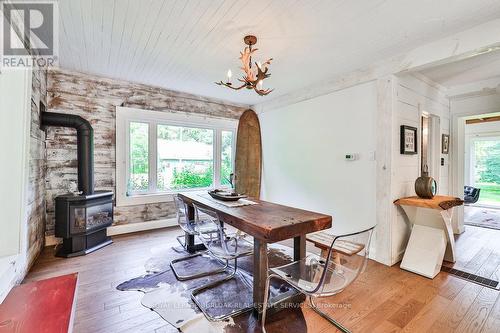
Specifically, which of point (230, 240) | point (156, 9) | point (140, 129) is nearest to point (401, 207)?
point (230, 240)

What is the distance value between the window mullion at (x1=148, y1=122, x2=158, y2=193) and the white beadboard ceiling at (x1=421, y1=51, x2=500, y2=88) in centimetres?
430

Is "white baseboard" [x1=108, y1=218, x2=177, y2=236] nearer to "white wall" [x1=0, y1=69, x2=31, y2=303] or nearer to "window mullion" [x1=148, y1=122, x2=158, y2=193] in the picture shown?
"window mullion" [x1=148, y1=122, x2=158, y2=193]

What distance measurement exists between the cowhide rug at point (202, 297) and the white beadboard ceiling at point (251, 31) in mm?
2548

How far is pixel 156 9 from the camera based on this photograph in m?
1.95

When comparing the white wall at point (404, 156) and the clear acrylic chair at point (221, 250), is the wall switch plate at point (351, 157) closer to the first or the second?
the white wall at point (404, 156)

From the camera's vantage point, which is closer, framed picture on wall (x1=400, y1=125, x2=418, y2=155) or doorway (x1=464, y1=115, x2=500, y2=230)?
framed picture on wall (x1=400, y1=125, x2=418, y2=155)

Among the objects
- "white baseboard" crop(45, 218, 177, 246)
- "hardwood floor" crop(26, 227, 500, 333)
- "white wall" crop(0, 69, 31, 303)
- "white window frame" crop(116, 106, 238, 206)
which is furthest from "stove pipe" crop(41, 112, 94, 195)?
"white wall" crop(0, 69, 31, 303)

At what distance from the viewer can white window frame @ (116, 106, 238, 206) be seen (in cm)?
376

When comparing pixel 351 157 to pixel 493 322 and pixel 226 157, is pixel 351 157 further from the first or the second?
pixel 226 157

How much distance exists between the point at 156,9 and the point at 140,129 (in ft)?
8.12

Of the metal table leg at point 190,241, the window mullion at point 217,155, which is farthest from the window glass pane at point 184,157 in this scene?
the metal table leg at point 190,241

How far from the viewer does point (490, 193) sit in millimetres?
6746

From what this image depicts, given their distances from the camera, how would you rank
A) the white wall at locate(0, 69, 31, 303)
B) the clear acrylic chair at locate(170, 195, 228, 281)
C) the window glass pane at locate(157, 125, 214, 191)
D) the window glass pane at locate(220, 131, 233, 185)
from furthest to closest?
the window glass pane at locate(220, 131, 233, 185) < the window glass pane at locate(157, 125, 214, 191) < the clear acrylic chair at locate(170, 195, 228, 281) < the white wall at locate(0, 69, 31, 303)

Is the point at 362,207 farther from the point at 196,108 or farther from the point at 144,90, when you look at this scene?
the point at 144,90
